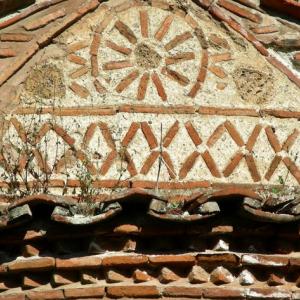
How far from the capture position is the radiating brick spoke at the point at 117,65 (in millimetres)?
9172

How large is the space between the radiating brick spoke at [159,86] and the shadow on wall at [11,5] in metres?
1.01

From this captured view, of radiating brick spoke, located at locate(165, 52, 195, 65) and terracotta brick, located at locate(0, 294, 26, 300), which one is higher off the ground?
radiating brick spoke, located at locate(165, 52, 195, 65)

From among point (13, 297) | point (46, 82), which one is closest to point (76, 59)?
point (46, 82)

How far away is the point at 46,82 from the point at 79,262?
5.49 ft

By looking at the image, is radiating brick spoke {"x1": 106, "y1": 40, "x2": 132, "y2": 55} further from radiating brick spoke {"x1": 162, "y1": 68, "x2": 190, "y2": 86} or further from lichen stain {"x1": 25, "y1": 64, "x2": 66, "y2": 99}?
lichen stain {"x1": 25, "y1": 64, "x2": 66, "y2": 99}

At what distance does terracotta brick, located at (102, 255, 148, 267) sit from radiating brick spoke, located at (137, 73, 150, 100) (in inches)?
61.2

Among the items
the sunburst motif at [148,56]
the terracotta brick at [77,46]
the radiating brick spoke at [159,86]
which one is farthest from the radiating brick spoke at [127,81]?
the terracotta brick at [77,46]

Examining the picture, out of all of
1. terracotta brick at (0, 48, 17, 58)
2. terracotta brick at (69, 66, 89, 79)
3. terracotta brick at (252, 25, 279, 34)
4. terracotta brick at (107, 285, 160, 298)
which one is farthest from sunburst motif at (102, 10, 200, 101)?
terracotta brick at (107, 285, 160, 298)

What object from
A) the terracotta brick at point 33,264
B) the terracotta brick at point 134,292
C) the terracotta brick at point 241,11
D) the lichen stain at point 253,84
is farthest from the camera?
the terracotta brick at point 241,11

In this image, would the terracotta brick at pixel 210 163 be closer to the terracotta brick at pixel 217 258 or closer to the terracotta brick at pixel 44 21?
the terracotta brick at pixel 217 258

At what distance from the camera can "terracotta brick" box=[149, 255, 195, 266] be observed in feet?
25.8

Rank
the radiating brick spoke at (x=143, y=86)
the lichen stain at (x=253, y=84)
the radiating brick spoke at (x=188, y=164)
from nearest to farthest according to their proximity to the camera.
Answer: the radiating brick spoke at (x=188, y=164) → the radiating brick spoke at (x=143, y=86) → the lichen stain at (x=253, y=84)

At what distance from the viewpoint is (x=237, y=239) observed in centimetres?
796

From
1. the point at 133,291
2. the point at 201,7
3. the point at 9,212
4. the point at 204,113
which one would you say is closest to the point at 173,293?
the point at 133,291
